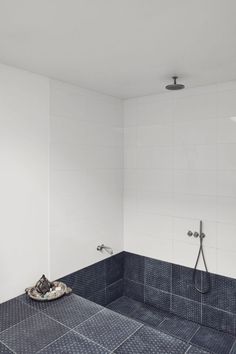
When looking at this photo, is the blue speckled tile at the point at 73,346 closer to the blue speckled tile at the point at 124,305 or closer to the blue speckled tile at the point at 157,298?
the blue speckled tile at the point at 124,305

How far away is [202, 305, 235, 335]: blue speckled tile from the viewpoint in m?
2.38

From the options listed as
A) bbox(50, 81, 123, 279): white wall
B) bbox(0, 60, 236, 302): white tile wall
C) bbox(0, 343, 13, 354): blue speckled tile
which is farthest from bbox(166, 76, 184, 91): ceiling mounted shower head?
bbox(0, 343, 13, 354): blue speckled tile

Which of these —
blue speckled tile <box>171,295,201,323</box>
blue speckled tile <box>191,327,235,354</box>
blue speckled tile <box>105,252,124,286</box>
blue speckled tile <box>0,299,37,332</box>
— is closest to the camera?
blue speckled tile <box>0,299,37,332</box>

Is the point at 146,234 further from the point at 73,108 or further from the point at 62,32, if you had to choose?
the point at 62,32

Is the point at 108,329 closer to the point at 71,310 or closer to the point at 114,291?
the point at 71,310

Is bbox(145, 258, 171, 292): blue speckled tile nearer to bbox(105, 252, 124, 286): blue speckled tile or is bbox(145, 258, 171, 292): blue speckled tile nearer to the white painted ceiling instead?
bbox(105, 252, 124, 286): blue speckled tile

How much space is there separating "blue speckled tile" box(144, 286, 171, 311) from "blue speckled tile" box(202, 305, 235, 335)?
1.20ft

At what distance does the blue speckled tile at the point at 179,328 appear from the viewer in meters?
2.38

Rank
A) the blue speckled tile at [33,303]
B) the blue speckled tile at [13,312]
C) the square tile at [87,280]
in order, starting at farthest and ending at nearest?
the square tile at [87,280] → the blue speckled tile at [33,303] → the blue speckled tile at [13,312]

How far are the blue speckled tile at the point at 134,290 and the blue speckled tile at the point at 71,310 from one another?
1061mm

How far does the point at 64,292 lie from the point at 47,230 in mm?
493

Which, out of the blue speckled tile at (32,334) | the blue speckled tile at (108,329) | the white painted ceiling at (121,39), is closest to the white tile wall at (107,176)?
the white painted ceiling at (121,39)

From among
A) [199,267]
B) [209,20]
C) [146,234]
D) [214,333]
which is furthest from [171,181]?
[209,20]

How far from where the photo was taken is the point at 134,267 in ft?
9.71
